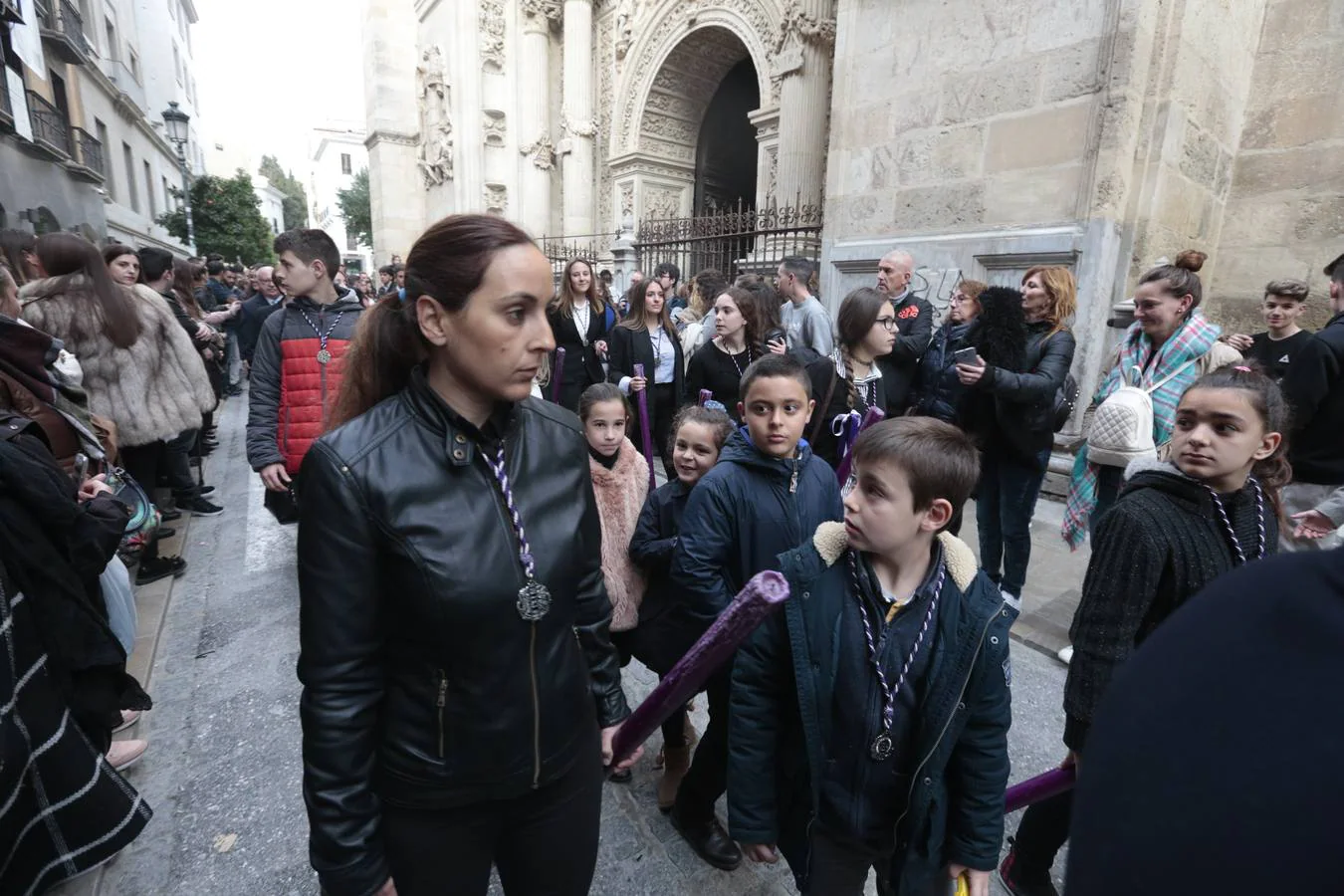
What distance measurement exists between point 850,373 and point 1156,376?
1.45 metres

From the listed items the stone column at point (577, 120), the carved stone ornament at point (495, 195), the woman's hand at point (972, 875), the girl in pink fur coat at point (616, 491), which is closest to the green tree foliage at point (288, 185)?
the carved stone ornament at point (495, 195)

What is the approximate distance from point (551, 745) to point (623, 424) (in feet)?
4.85

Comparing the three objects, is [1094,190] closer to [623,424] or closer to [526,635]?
[623,424]

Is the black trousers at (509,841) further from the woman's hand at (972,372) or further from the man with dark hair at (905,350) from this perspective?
the man with dark hair at (905,350)

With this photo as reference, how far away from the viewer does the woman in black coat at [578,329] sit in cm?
530

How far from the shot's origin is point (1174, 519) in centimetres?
165

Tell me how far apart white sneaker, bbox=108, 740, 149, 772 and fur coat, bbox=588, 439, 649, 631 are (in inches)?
74.2

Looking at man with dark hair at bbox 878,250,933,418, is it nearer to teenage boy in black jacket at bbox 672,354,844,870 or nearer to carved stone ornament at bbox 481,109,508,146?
teenage boy in black jacket at bbox 672,354,844,870

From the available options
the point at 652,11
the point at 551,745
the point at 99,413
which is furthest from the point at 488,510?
the point at 652,11

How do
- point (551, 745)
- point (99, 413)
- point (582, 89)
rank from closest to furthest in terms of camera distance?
1. point (551, 745)
2. point (99, 413)
3. point (582, 89)

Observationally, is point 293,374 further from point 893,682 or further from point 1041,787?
point 1041,787

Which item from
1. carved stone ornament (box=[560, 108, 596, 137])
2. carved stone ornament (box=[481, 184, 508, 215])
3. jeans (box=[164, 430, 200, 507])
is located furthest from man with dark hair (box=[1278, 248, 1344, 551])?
carved stone ornament (box=[481, 184, 508, 215])

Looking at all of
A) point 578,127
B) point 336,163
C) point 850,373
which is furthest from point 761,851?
point 336,163

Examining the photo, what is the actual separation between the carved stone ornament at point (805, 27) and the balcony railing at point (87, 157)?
15.5 metres
